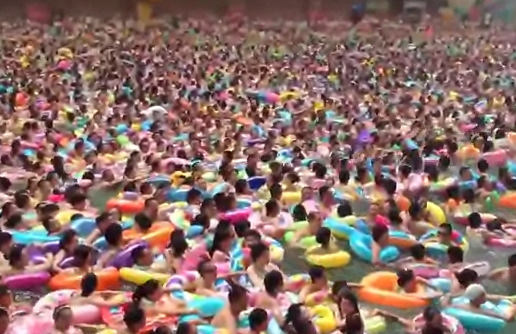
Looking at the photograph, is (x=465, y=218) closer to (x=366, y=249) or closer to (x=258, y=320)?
(x=366, y=249)

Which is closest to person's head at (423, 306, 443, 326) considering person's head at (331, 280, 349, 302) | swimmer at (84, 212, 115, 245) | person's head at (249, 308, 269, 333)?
person's head at (331, 280, 349, 302)

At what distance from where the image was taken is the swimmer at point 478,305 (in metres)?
6.81

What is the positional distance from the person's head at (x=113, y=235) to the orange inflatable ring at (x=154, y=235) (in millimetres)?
239

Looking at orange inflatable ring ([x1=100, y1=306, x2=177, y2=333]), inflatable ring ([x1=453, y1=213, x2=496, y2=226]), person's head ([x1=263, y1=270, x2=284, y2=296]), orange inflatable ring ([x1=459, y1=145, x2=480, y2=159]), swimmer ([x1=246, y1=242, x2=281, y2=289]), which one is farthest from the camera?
orange inflatable ring ([x1=459, y1=145, x2=480, y2=159])

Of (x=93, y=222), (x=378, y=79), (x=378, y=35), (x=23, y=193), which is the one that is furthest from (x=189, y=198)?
(x=378, y=35)

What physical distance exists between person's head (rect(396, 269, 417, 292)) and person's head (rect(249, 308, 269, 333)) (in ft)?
5.36

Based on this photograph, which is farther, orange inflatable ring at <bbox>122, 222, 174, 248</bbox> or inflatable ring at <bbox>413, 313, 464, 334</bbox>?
orange inflatable ring at <bbox>122, 222, 174, 248</bbox>

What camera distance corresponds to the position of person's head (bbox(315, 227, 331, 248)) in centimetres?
804

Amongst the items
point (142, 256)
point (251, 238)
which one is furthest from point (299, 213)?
point (142, 256)

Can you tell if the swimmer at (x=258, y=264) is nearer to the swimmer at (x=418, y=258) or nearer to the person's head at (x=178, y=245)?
the person's head at (x=178, y=245)

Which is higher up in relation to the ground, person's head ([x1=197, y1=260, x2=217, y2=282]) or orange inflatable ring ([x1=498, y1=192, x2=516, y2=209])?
person's head ([x1=197, y1=260, x2=217, y2=282])

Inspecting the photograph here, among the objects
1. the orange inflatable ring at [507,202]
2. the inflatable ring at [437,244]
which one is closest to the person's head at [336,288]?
the inflatable ring at [437,244]

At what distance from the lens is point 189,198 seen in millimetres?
9078

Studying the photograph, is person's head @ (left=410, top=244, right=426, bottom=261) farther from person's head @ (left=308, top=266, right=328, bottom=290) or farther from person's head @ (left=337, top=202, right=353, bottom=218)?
person's head @ (left=308, top=266, right=328, bottom=290)
